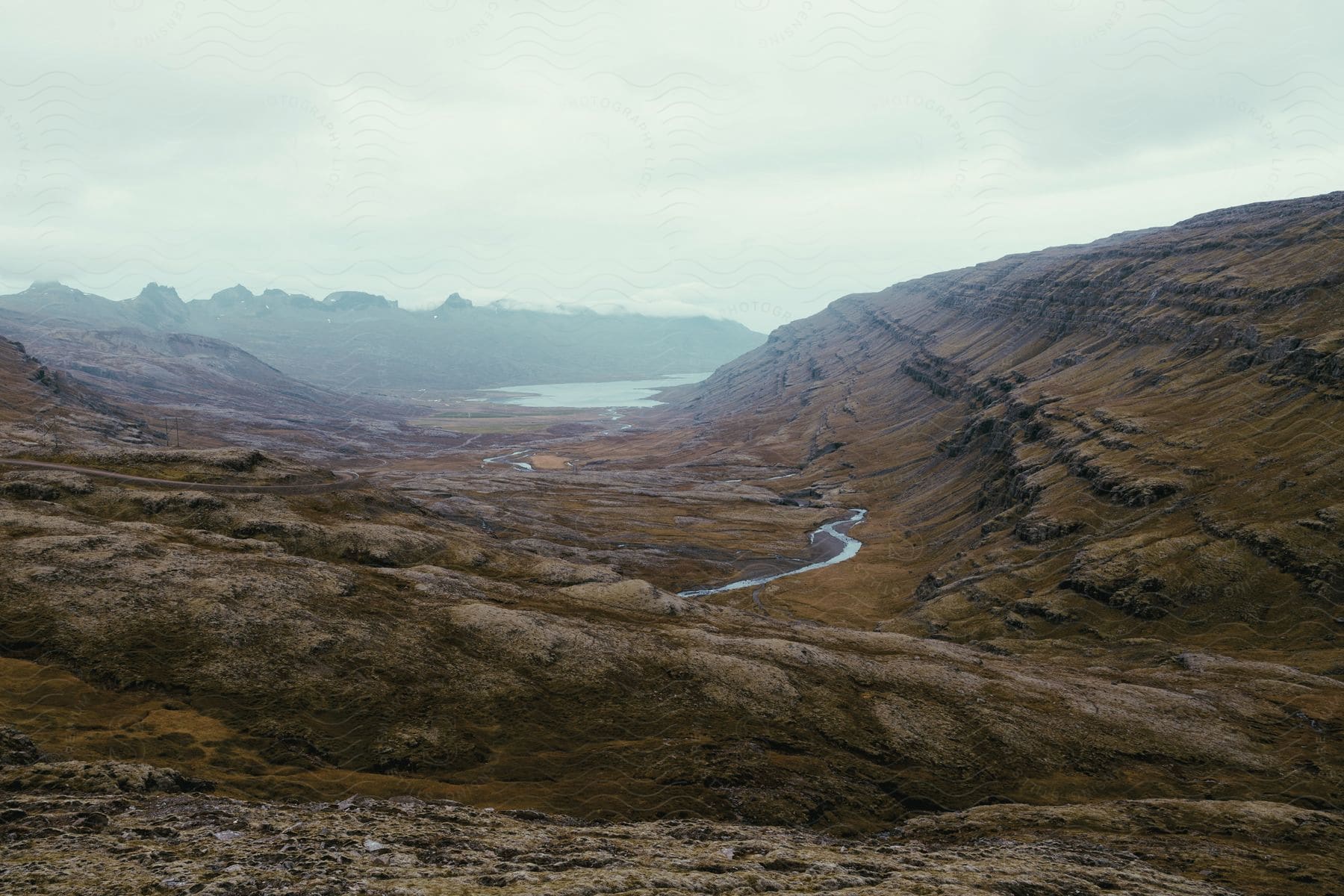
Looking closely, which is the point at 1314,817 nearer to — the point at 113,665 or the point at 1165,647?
the point at 1165,647

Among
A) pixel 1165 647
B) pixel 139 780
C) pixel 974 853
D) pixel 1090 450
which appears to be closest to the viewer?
pixel 139 780

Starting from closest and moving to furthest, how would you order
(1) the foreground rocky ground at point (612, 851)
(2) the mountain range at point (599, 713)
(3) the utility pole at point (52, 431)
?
(1) the foreground rocky ground at point (612, 851) < (2) the mountain range at point (599, 713) < (3) the utility pole at point (52, 431)

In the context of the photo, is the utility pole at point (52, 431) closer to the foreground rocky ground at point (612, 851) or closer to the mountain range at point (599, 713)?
the mountain range at point (599, 713)

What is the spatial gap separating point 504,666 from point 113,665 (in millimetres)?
36206

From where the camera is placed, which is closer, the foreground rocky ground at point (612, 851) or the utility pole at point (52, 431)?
the foreground rocky ground at point (612, 851)

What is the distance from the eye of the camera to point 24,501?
9500cm

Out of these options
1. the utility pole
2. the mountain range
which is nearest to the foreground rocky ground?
the mountain range

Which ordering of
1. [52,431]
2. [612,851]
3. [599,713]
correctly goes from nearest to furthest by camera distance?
[612,851] → [599,713] → [52,431]

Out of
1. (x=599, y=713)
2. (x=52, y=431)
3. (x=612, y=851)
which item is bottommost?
(x=599, y=713)

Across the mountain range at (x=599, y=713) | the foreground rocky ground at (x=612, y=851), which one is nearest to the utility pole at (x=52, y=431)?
the mountain range at (x=599, y=713)

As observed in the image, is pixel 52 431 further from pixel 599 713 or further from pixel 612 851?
pixel 612 851

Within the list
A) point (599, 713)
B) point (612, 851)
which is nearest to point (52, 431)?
point (599, 713)

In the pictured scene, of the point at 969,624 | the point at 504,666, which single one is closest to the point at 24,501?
the point at 504,666

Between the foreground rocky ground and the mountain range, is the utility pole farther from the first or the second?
the foreground rocky ground
